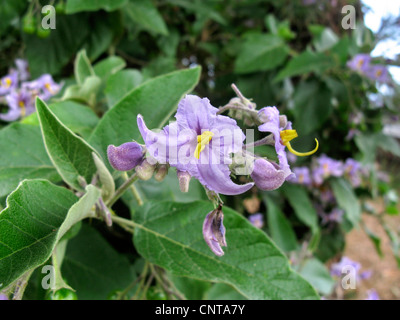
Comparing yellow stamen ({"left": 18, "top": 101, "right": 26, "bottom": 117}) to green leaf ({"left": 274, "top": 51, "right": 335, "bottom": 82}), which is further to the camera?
green leaf ({"left": 274, "top": 51, "right": 335, "bottom": 82})

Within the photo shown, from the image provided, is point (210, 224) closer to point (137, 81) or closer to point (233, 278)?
point (233, 278)

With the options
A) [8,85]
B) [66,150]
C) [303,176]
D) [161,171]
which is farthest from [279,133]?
[303,176]

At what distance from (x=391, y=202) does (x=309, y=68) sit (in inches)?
47.1

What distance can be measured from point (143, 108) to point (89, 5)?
0.50 meters

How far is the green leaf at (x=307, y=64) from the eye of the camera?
4.74ft

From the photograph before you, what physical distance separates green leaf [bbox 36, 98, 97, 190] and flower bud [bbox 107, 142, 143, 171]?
0.58 feet

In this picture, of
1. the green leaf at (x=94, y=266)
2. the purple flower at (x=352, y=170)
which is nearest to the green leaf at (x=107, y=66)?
the green leaf at (x=94, y=266)

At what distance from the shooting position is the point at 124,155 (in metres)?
0.49

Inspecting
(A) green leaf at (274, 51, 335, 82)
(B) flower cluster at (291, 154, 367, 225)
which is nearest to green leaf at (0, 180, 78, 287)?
(A) green leaf at (274, 51, 335, 82)

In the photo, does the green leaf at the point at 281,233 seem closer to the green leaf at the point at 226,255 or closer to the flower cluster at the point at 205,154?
the green leaf at the point at 226,255

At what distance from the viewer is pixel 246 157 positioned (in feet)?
1.63

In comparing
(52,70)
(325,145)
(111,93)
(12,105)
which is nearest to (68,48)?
(52,70)

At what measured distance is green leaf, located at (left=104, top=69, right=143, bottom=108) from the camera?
0.94 m

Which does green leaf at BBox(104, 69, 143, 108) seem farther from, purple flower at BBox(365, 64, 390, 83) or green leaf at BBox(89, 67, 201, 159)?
purple flower at BBox(365, 64, 390, 83)
